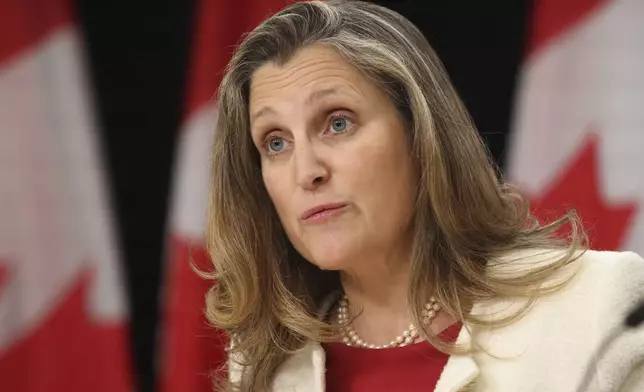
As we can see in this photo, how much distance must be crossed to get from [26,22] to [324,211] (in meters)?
1.54

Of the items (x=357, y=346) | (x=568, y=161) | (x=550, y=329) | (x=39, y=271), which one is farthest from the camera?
(x=39, y=271)

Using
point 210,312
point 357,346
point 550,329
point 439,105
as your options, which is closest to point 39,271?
point 210,312

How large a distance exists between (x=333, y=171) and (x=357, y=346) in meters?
0.30

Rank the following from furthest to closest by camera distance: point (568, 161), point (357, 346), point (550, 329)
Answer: point (568, 161) < point (357, 346) < point (550, 329)

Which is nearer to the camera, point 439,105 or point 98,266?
point 439,105

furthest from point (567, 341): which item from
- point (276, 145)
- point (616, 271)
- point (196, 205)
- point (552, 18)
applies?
point (196, 205)

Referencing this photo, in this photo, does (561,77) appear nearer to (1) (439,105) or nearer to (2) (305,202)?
(1) (439,105)

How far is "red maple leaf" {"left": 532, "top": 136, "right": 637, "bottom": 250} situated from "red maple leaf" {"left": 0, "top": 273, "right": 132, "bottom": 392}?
1.19 metres

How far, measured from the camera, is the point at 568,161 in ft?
7.04

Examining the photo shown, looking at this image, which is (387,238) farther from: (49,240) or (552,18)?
(49,240)

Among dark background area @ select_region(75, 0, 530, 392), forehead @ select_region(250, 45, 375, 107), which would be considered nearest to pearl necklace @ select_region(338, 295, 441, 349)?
forehead @ select_region(250, 45, 375, 107)

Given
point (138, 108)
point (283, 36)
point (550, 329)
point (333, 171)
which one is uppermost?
point (283, 36)

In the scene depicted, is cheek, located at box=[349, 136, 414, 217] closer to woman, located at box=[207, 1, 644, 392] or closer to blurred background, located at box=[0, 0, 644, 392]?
woman, located at box=[207, 1, 644, 392]

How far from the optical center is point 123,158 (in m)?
2.55
